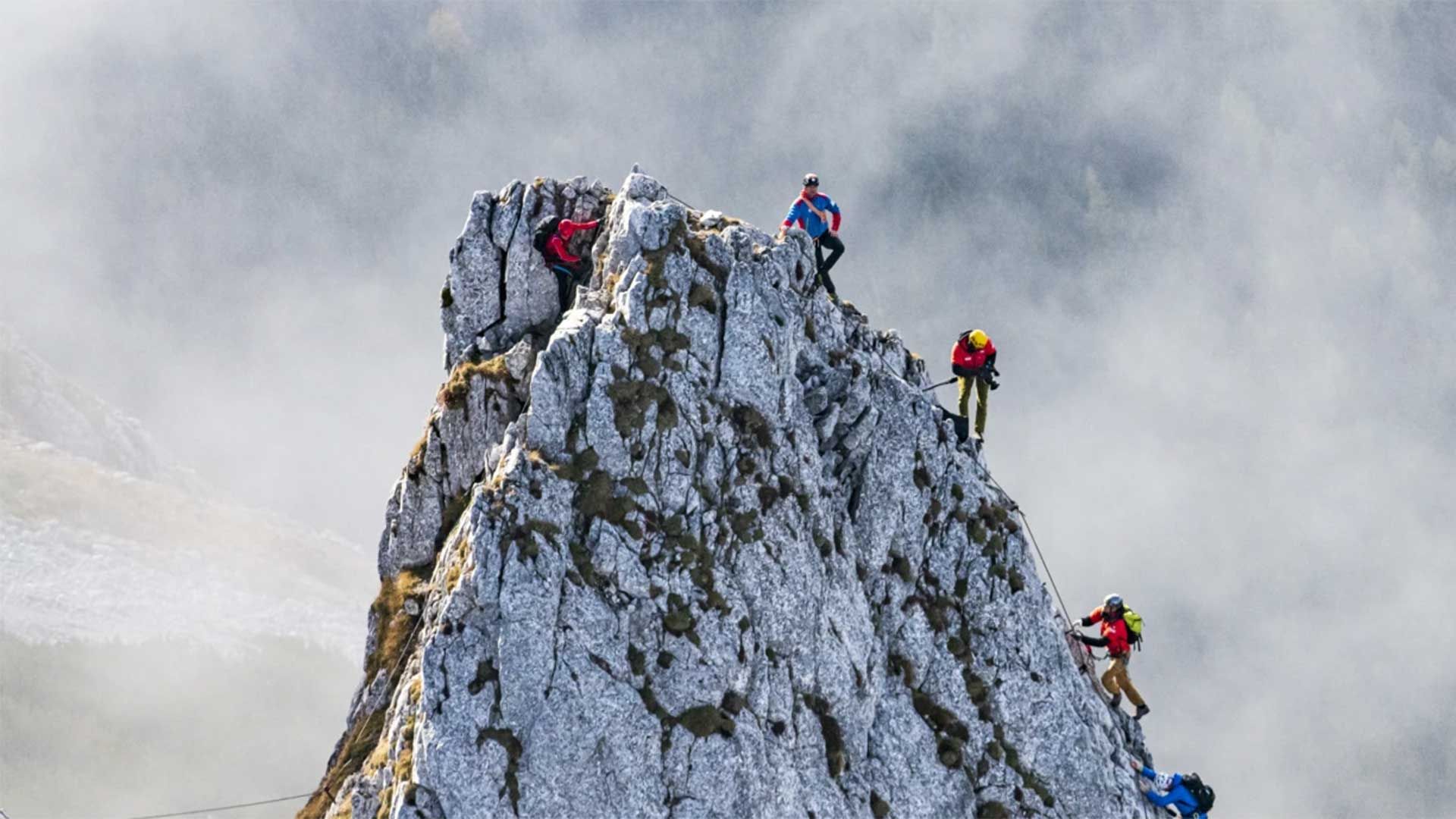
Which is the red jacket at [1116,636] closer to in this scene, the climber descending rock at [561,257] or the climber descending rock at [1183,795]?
the climber descending rock at [1183,795]

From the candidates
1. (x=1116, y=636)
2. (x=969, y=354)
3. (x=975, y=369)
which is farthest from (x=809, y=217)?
(x=1116, y=636)

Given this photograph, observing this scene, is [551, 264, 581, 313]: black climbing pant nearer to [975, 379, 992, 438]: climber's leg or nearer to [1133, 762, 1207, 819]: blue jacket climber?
[975, 379, 992, 438]: climber's leg

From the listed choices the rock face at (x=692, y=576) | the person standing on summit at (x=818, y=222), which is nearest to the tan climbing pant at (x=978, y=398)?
the rock face at (x=692, y=576)

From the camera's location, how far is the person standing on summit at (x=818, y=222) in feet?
193

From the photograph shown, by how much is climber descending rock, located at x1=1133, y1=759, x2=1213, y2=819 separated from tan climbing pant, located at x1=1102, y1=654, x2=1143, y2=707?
11.6 feet

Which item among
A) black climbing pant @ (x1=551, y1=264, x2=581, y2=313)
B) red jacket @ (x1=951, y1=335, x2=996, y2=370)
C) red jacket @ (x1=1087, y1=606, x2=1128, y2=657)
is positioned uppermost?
red jacket @ (x1=951, y1=335, x2=996, y2=370)

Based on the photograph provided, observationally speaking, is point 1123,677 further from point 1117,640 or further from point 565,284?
point 565,284

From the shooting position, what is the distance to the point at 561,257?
57.1 meters

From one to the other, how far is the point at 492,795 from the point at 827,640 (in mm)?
13633

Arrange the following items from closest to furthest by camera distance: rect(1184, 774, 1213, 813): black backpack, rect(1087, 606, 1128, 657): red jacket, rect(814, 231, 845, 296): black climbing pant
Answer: rect(1184, 774, 1213, 813): black backpack < rect(1087, 606, 1128, 657): red jacket < rect(814, 231, 845, 296): black climbing pant

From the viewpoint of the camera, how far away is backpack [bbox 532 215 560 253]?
56.9 m

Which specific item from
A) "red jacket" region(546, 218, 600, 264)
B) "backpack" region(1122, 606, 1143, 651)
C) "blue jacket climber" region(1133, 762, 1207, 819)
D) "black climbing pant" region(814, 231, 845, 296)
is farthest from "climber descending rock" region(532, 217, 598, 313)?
"blue jacket climber" region(1133, 762, 1207, 819)

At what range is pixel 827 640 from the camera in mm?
51031

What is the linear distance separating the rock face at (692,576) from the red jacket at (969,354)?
8.04 feet
